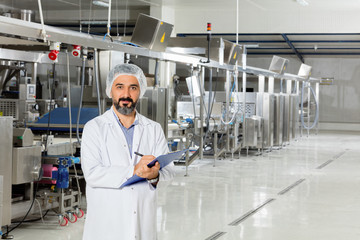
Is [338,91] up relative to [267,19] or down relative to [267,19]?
down

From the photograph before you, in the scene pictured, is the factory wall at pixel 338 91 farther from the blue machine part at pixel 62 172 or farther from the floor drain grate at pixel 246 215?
the blue machine part at pixel 62 172

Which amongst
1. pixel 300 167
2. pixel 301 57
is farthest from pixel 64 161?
pixel 301 57

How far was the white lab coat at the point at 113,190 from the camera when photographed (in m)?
2.22

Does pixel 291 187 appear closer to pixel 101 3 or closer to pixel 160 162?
pixel 160 162

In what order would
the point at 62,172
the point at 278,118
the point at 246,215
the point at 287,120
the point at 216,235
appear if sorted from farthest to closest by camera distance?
1. the point at 287,120
2. the point at 278,118
3. the point at 246,215
4. the point at 62,172
5. the point at 216,235

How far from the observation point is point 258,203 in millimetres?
5836

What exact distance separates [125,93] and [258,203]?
385 cm

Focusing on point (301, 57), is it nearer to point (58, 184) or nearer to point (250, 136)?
point (250, 136)

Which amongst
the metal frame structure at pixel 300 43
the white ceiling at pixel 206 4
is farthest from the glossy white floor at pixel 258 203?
the metal frame structure at pixel 300 43

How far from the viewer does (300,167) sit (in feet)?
29.2

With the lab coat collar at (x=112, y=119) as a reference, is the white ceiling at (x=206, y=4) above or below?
above

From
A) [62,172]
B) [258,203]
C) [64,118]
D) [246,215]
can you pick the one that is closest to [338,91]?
[258,203]

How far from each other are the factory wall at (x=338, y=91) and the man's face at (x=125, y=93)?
18.1 m

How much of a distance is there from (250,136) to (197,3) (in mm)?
4829
